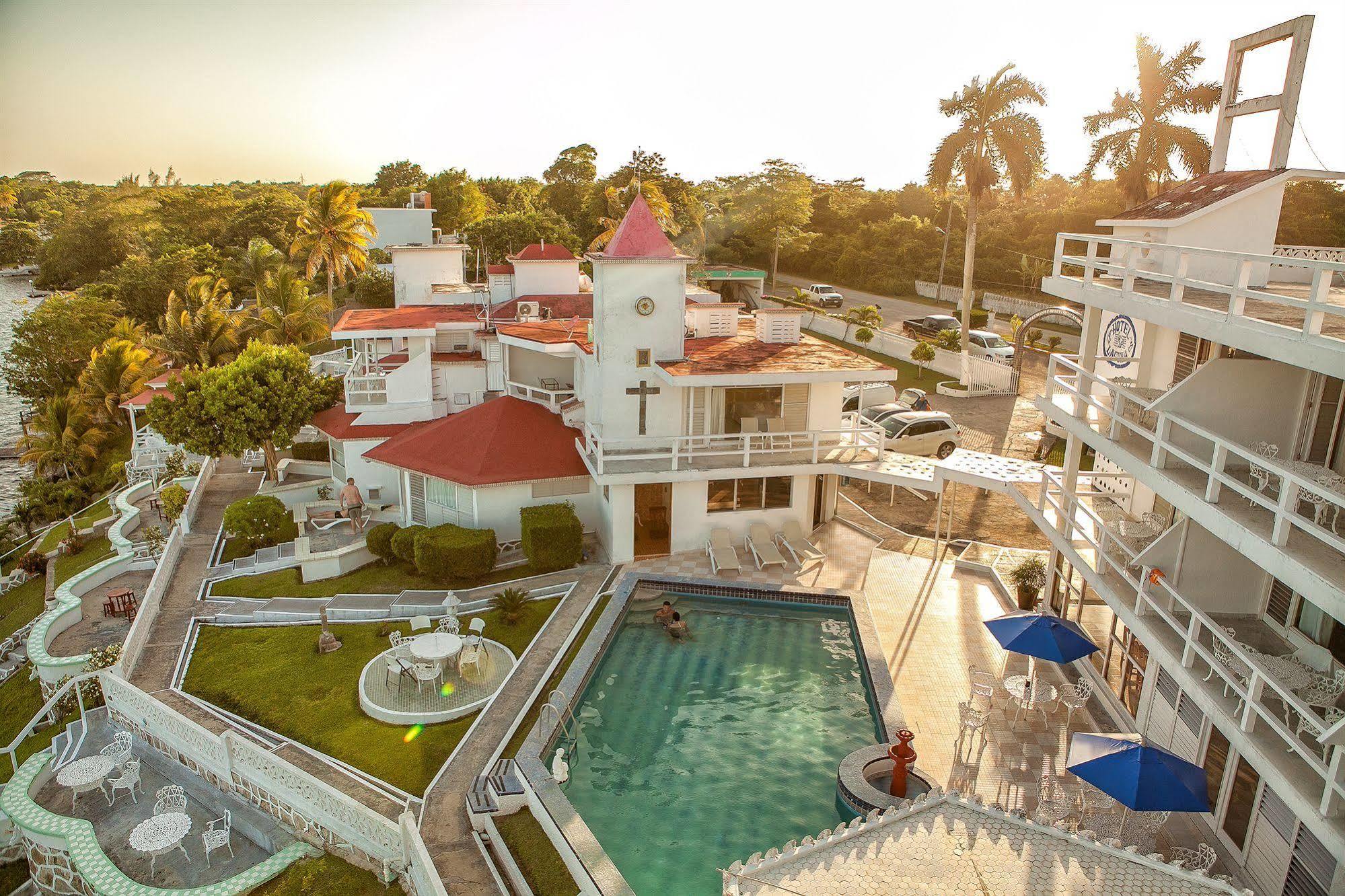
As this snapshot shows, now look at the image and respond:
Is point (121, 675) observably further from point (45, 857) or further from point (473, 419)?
point (473, 419)

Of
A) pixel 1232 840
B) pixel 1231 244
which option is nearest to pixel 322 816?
pixel 1232 840

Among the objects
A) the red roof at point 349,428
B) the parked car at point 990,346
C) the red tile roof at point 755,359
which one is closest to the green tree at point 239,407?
the red roof at point 349,428

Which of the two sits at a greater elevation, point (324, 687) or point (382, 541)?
point (382, 541)

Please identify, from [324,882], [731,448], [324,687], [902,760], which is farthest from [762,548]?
[324,882]

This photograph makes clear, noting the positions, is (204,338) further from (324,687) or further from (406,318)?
(324,687)

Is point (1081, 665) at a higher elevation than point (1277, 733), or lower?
lower
